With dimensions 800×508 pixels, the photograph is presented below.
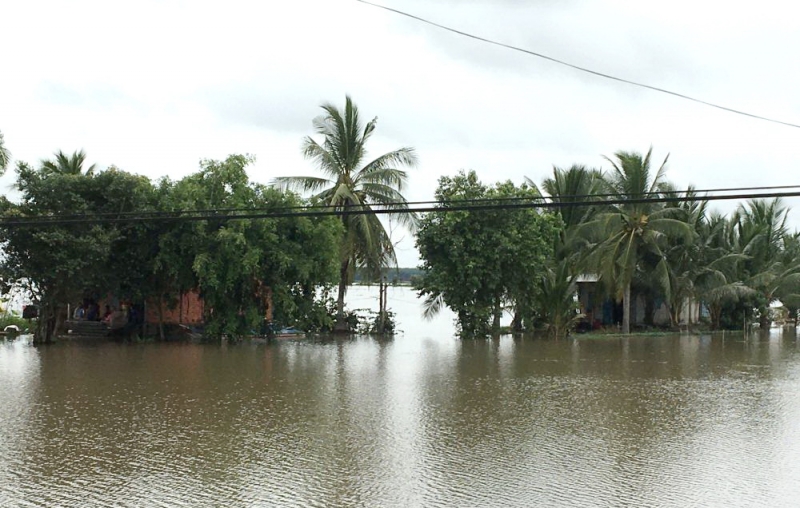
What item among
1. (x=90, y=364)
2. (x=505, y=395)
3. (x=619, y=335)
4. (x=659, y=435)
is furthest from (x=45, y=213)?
(x=619, y=335)

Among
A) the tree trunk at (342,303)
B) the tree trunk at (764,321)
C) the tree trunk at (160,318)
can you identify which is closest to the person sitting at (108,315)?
the tree trunk at (160,318)

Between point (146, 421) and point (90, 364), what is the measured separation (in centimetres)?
729

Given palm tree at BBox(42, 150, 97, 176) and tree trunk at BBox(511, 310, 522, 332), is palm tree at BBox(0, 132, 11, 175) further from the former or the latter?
tree trunk at BBox(511, 310, 522, 332)

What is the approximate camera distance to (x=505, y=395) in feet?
44.2

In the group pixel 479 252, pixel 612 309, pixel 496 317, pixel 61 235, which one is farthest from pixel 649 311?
pixel 61 235

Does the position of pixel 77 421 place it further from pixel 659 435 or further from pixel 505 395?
pixel 659 435

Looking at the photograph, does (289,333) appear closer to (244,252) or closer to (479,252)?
(244,252)

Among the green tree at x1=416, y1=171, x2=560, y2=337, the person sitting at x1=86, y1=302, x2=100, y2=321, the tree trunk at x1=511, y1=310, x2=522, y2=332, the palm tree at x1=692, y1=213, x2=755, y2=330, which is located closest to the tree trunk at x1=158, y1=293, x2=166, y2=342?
the person sitting at x1=86, y1=302, x2=100, y2=321

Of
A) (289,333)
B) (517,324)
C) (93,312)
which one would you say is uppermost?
(93,312)

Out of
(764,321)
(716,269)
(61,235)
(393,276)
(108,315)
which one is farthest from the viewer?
(764,321)

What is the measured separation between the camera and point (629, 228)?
91.4 ft

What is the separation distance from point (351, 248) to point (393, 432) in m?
15.8

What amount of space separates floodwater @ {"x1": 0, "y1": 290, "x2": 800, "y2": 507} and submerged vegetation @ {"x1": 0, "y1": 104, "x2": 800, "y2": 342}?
3257 mm

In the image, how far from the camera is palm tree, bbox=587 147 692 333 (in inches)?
1073
